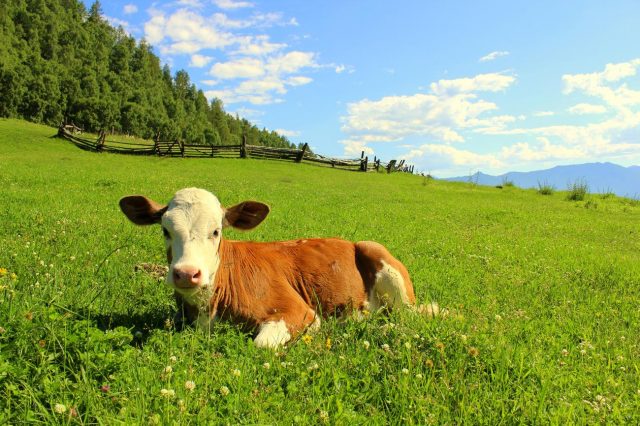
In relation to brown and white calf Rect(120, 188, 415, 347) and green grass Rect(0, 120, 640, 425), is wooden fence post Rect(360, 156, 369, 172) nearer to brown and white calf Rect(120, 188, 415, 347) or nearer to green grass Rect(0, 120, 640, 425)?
green grass Rect(0, 120, 640, 425)

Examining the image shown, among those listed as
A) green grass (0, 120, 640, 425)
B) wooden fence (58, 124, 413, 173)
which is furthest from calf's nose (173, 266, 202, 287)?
wooden fence (58, 124, 413, 173)

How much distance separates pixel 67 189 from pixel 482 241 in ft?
41.1

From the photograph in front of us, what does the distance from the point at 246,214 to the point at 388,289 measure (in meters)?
1.96

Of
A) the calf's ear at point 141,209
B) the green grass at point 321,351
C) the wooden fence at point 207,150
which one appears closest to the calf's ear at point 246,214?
the calf's ear at point 141,209

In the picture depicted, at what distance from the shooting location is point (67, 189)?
15.1 metres

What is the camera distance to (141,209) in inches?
200

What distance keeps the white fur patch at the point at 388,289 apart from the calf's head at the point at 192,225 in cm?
169

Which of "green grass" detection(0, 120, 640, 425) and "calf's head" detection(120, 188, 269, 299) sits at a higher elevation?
"calf's head" detection(120, 188, 269, 299)

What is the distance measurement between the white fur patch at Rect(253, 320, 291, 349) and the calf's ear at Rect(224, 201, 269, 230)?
46.8 inches

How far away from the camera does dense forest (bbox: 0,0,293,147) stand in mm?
82250

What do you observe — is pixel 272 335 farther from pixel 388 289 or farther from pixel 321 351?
pixel 388 289

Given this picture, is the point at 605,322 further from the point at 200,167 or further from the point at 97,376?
the point at 200,167

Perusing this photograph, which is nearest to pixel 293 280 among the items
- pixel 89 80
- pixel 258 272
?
pixel 258 272

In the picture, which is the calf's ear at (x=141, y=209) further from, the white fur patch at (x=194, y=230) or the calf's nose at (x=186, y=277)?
the calf's nose at (x=186, y=277)
